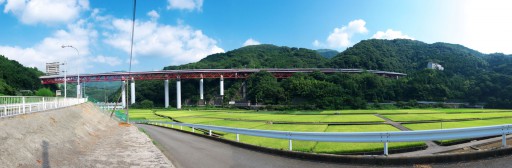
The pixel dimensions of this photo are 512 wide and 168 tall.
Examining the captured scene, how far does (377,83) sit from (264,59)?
67679 millimetres

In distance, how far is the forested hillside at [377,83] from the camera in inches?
3243

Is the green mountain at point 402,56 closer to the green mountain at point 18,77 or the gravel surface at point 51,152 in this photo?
the green mountain at point 18,77

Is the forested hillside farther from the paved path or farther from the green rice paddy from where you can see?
the paved path

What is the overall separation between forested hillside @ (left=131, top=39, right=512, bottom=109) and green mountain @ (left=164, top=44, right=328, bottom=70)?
0.85 m

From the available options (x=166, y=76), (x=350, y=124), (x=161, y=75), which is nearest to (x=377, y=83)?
(x=166, y=76)

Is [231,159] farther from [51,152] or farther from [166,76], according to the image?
[166,76]

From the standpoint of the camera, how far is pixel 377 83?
99.0m

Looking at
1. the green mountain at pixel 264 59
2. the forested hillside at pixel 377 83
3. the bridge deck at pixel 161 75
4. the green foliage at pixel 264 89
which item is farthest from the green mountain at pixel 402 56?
the green foliage at pixel 264 89

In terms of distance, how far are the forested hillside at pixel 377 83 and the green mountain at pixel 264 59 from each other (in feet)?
2.79

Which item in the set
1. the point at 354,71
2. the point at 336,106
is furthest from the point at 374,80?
the point at 336,106

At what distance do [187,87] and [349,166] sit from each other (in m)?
114

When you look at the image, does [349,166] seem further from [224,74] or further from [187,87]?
[187,87]

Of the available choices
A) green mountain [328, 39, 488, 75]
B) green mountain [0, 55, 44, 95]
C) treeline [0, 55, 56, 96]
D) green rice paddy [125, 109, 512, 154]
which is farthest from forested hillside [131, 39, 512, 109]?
green rice paddy [125, 109, 512, 154]

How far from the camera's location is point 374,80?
99.8 meters
